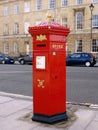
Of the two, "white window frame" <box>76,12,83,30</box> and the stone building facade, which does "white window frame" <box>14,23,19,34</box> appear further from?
"white window frame" <box>76,12,83,30</box>

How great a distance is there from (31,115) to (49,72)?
1356 millimetres

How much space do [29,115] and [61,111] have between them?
2.96ft

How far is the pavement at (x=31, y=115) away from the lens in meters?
Result: 6.36

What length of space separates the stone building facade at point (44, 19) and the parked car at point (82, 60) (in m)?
11.9

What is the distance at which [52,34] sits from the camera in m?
6.53

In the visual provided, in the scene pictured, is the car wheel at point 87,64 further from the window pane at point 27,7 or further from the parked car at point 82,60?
the window pane at point 27,7

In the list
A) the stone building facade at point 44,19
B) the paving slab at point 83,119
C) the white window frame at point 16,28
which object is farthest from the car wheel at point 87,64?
the white window frame at point 16,28

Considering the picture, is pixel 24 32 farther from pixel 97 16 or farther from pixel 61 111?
pixel 61 111

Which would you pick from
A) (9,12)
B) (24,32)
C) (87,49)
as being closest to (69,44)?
(87,49)

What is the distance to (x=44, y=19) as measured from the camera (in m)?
51.1

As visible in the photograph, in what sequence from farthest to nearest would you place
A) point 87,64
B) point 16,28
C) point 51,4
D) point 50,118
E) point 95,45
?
point 16,28
point 51,4
point 95,45
point 87,64
point 50,118

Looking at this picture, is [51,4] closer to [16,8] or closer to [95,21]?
[16,8]

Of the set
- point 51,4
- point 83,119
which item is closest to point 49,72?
point 83,119

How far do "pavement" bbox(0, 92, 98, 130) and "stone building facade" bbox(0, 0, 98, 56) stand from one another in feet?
118
